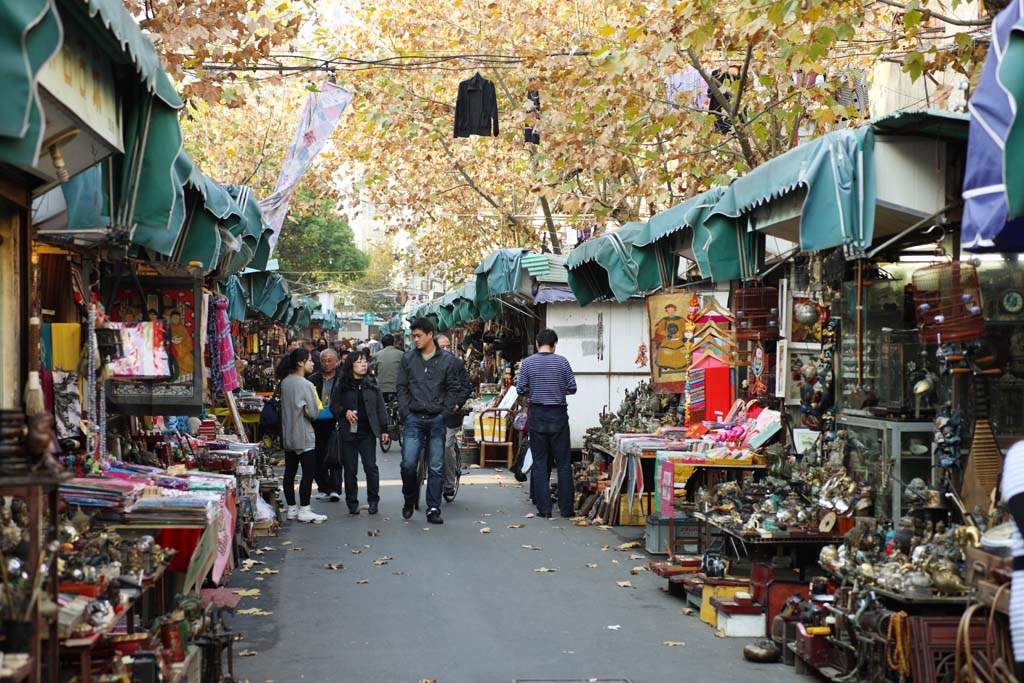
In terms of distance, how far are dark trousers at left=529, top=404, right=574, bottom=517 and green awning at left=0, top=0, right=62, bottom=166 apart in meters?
10.8

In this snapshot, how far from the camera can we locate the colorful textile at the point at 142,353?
8148mm

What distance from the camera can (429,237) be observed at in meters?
37.0

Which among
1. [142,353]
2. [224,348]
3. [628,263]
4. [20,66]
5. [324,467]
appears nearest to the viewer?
[20,66]

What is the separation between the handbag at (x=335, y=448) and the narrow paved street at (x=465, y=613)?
1205 millimetres

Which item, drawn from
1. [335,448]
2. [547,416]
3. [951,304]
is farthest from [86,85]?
[335,448]

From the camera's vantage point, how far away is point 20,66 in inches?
129

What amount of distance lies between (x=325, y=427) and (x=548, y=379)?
9.25ft

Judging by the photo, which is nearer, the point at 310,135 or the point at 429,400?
the point at 429,400

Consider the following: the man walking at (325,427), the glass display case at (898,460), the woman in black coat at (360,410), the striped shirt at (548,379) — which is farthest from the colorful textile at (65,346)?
the striped shirt at (548,379)

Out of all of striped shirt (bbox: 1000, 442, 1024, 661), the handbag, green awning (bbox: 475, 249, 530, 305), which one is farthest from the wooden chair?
striped shirt (bbox: 1000, 442, 1024, 661)

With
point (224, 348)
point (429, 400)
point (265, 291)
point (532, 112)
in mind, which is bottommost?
point (429, 400)

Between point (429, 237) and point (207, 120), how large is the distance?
802 cm

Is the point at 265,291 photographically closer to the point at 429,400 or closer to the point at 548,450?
the point at 429,400

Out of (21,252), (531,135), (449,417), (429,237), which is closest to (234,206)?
(21,252)
